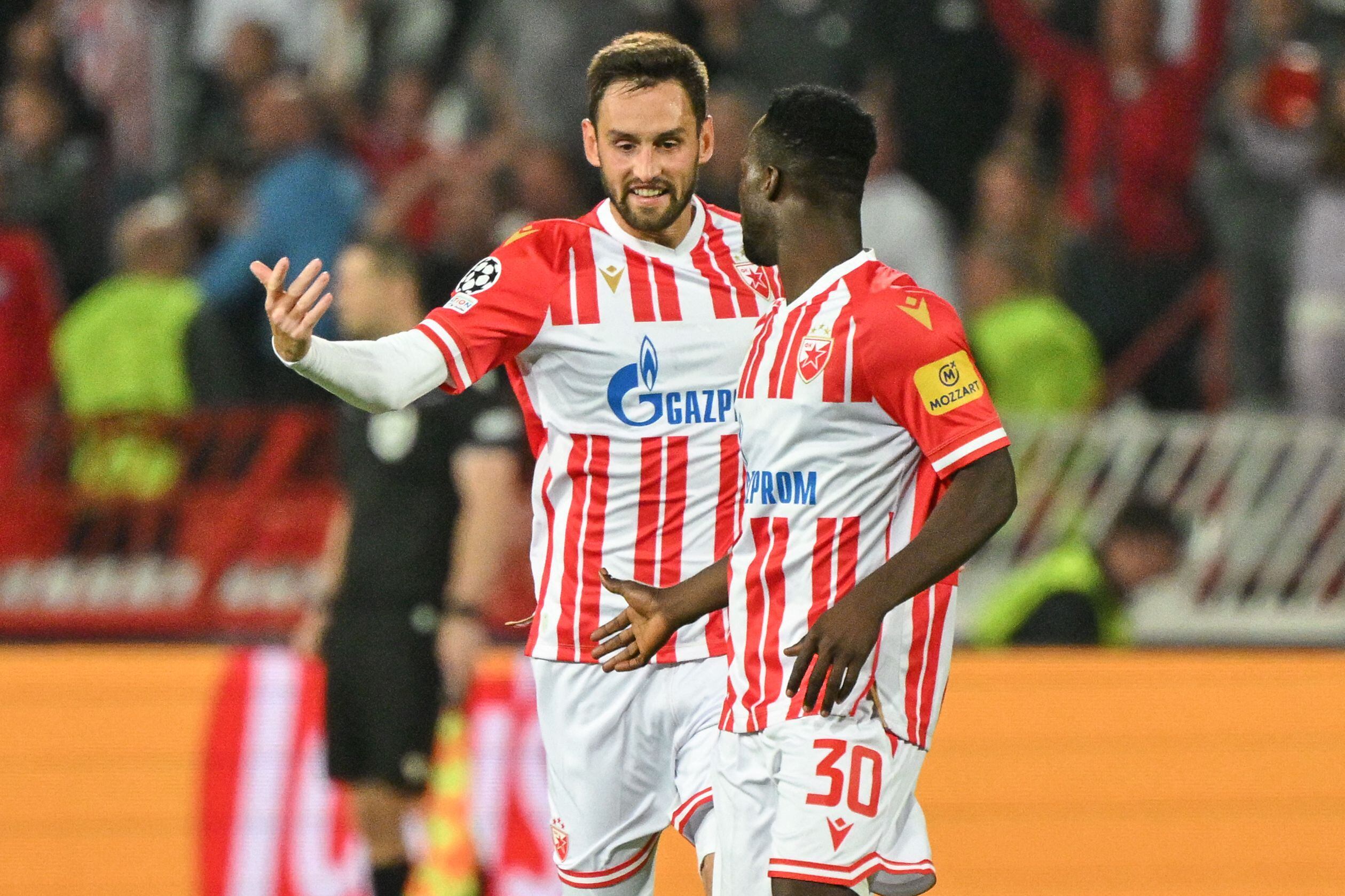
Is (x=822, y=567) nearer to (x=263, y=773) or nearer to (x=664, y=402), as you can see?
(x=664, y=402)

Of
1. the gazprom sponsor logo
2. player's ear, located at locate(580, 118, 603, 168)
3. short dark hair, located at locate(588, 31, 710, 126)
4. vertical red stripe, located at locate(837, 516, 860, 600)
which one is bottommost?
vertical red stripe, located at locate(837, 516, 860, 600)

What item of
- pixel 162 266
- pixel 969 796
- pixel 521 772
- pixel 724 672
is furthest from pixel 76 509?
pixel 724 672

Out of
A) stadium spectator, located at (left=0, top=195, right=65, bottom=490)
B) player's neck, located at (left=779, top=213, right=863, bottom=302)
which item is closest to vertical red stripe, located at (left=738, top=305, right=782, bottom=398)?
player's neck, located at (left=779, top=213, right=863, bottom=302)

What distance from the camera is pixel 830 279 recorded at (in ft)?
12.2

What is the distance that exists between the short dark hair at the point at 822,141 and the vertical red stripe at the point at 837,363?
250 mm

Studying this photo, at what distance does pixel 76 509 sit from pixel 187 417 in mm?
545

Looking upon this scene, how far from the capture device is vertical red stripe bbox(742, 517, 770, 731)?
374 cm

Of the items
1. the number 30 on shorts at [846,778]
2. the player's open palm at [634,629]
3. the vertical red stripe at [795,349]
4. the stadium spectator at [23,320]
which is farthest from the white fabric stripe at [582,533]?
the stadium spectator at [23,320]

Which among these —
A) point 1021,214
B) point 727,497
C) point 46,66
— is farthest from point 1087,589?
point 46,66

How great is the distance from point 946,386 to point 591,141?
1.21m

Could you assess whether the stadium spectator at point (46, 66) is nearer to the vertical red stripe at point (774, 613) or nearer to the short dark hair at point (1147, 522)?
the short dark hair at point (1147, 522)

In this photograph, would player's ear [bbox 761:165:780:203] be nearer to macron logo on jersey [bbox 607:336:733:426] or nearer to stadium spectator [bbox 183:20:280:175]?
macron logo on jersey [bbox 607:336:733:426]

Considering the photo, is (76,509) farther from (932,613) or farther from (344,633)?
(932,613)

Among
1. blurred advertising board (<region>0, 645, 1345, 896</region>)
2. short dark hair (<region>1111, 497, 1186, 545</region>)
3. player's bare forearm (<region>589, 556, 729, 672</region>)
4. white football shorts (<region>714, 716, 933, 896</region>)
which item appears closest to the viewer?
white football shorts (<region>714, 716, 933, 896</region>)
